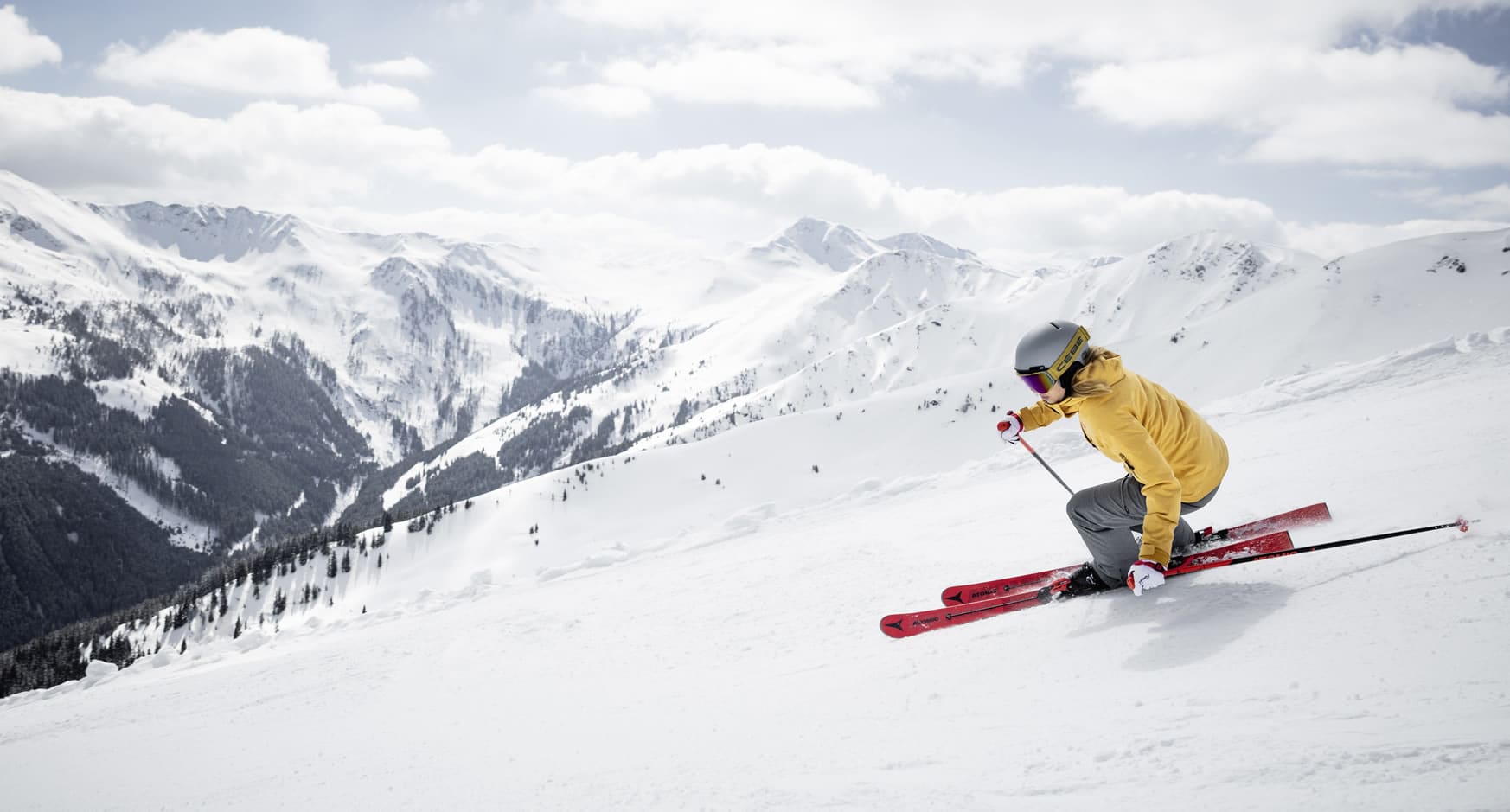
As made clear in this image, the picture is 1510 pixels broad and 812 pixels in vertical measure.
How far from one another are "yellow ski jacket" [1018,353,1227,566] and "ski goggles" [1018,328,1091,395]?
0.14 meters

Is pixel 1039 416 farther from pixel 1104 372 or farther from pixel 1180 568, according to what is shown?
pixel 1180 568

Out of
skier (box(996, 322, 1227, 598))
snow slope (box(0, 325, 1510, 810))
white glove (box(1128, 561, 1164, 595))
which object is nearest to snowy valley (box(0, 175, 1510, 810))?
snow slope (box(0, 325, 1510, 810))

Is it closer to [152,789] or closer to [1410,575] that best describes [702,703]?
[1410,575]

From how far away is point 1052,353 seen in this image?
19.2 feet

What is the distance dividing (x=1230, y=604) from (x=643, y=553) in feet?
42.0

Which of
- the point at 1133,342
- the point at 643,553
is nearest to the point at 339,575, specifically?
the point at 643,553

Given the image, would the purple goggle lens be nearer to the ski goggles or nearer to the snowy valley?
the ski goggles

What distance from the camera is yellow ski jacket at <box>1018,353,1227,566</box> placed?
559 cm

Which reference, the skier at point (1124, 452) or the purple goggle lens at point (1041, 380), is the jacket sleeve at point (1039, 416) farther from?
the purple goggle lens at point (1041, 380)

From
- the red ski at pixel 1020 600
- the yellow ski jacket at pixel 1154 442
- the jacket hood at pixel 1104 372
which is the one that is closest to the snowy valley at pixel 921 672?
the red ski at pixel 1020 600

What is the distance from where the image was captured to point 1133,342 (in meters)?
123

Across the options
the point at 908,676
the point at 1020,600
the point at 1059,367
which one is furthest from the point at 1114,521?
the point at 908,676

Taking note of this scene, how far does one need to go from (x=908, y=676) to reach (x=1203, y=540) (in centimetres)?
341

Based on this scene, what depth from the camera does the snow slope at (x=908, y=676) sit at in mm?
3625
